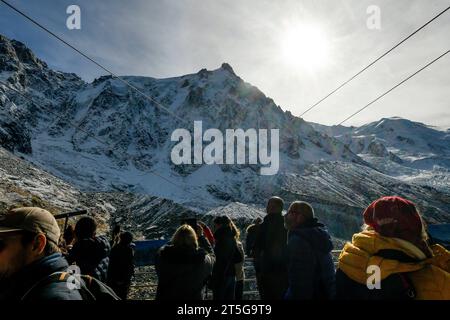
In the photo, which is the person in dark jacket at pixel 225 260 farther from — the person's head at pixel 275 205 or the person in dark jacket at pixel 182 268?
the person in dark jacket at pixel 182 268

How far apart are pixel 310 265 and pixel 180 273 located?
1637mm

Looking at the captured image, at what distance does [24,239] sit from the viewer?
2.49m

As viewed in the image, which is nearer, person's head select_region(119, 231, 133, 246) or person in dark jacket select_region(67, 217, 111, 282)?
person in dark jacket select_region(67, 217, 111, 282)

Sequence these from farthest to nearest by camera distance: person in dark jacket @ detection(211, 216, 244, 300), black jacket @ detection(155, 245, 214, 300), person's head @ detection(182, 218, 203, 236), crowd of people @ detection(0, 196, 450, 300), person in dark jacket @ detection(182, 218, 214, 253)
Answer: person's head @ detection(182, 218, 203, 236), person in dark jacket @ detection(182, 218, 214, 253), person in dark jacket @ detection(211, 216, 244, 300), black jacket @ detection(155, 245, 214, 300), crowd of people @ detection(0, 196, 450, 300)

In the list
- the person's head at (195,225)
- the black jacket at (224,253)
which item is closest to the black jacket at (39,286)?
the black jacket at (224,253)

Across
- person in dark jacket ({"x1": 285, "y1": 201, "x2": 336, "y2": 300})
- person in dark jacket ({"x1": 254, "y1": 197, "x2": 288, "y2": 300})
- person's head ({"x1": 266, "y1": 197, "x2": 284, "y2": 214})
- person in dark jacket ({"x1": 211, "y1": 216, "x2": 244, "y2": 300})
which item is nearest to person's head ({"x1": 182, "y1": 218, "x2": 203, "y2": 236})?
person in dark jacket ({"x1": 211, "y1": 216, "x2": 244, "y2": 300})

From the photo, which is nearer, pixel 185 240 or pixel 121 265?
pixel 185 240

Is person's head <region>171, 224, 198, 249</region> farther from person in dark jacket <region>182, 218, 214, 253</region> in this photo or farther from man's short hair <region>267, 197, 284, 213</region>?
Result: man's short hair <region>267, 197, 284, 213</region>

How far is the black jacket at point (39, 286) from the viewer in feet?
7.21

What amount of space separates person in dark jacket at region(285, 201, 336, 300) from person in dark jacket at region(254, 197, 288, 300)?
189cm

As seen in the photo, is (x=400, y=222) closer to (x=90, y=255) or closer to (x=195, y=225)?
(x=90, y=255)

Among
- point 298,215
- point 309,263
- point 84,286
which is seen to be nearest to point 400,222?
point 309,263

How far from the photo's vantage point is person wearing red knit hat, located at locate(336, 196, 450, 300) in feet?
8.64

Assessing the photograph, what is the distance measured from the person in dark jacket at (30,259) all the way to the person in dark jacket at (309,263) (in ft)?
7.80
